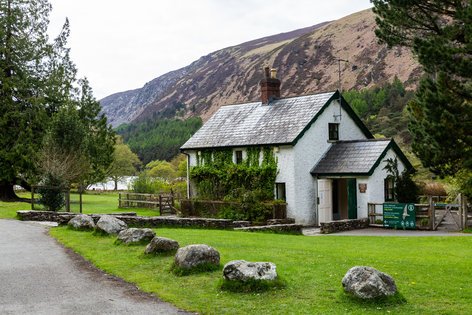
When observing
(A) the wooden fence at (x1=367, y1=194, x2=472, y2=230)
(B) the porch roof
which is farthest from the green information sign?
(B) the porch roof

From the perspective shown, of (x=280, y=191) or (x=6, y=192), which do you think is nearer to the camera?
(x=280, y=191)

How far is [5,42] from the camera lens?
41.1 metres

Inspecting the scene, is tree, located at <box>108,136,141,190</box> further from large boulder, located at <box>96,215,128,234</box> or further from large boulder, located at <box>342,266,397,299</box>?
large boulder, located at <box>342,266,397,299</box>

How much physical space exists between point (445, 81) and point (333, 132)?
65.6 feet

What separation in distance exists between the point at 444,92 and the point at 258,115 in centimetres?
Result: 2188

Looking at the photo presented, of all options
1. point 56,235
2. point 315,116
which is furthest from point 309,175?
point 56,235

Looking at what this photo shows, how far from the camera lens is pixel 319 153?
107 feet

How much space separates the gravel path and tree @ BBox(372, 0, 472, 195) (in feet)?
28.1

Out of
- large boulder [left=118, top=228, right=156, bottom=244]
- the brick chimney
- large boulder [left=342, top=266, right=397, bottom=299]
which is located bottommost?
large boulder [left=342, top=266, right=397, bottom=299]

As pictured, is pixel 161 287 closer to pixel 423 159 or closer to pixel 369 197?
pixel 423 159

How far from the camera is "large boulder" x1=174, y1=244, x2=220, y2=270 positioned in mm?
12477

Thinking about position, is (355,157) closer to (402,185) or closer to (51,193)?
(402,185)

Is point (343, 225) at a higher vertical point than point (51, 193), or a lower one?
lower

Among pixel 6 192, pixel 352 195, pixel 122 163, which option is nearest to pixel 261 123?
pixel 352 195
